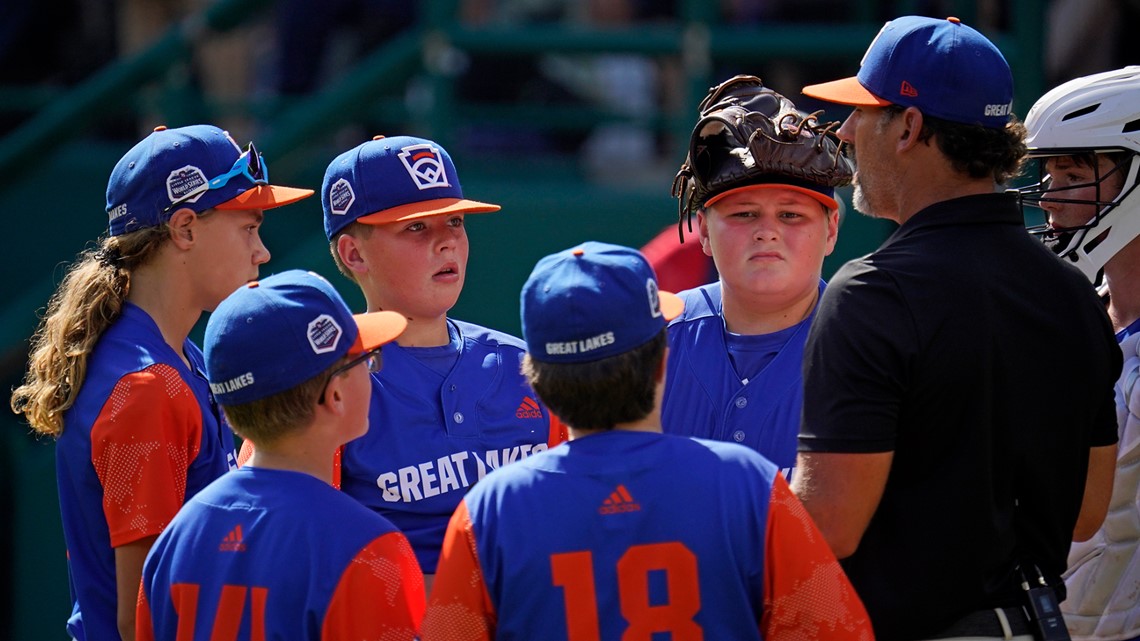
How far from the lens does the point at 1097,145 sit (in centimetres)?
318

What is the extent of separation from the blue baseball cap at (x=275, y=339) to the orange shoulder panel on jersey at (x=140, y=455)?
0.36m

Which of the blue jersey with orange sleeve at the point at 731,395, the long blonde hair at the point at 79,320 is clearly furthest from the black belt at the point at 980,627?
the long blonde hair at the point at 79,320

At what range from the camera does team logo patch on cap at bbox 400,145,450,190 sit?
335 cm

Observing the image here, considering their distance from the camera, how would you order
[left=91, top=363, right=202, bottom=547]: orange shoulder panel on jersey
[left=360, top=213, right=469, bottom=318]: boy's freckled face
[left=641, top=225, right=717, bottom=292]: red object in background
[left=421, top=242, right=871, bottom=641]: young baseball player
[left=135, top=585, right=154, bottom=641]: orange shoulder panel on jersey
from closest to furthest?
[left=421, top=242, right=871, bottom=641]: young baseball player → [left=135, top=585, right=154, bottom=641]: orange shoulder panel on jersey → [left=91, top=363, right=202, bottom=547]: orange shoulder panel on jersey → [left=360, top=213, right=469, bottom=318]: boy's freckled face → [left=641, top=225, right=717, bottom=292]: red object in background

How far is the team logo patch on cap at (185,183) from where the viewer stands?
3250 mm

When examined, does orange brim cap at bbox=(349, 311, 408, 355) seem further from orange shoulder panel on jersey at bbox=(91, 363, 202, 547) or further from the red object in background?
the red object in background

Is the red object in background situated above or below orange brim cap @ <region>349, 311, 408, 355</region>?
below

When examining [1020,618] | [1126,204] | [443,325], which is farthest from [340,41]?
[1020,618]

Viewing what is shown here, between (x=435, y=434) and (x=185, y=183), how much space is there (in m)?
Result: 0.88

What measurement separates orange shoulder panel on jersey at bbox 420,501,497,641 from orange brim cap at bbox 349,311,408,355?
1.73 feet

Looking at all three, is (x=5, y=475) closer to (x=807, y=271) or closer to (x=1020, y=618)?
(x=807, y=271)

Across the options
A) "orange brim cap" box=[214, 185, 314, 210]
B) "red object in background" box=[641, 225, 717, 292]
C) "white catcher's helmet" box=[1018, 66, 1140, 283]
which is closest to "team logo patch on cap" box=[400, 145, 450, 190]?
"orange brim cap" box=[214, 185, 314, 210]

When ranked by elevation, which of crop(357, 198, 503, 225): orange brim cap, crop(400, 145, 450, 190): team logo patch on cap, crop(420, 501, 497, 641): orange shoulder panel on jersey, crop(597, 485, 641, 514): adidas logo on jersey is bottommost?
crop(420, 501, 497, 641): orange shoulder panel on jersey

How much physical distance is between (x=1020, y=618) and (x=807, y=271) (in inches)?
39.3
